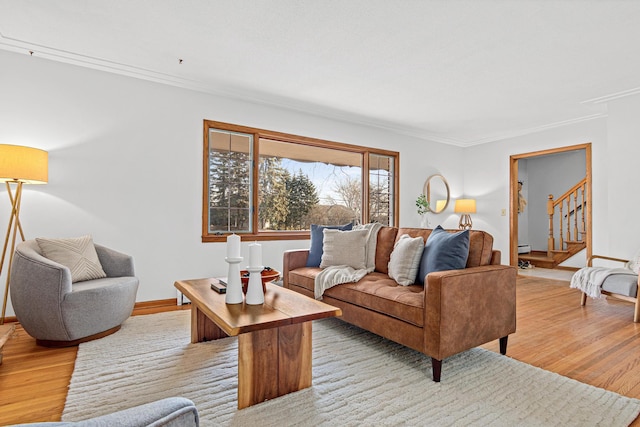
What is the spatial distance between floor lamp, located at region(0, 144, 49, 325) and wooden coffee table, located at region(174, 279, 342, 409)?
6.30 ft

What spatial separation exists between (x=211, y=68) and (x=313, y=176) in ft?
6.72

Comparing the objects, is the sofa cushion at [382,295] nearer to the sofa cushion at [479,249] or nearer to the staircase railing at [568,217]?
the sofa cushion at [479,249]

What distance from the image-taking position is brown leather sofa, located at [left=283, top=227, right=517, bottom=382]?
1977 mm


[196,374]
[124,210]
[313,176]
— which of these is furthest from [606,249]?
[124,210]

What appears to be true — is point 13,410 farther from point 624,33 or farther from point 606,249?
point 606,249

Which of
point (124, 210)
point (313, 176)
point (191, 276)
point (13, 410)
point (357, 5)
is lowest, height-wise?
point (13, 410)

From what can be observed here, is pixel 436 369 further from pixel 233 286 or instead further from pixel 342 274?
pixel 233 286

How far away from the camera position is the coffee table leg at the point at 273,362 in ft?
5.68

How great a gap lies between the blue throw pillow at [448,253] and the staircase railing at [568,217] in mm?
5629

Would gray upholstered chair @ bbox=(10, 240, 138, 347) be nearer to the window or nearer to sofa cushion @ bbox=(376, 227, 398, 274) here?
the window

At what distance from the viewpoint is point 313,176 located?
4.97 meters

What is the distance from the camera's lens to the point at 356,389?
1.91 m

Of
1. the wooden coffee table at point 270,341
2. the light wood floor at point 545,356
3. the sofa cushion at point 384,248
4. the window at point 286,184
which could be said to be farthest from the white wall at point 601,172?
the wooden coffee table at point 270,341

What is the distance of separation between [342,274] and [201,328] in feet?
3.86
